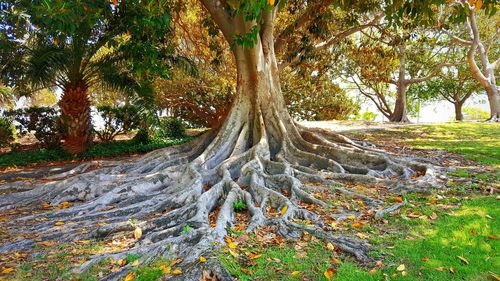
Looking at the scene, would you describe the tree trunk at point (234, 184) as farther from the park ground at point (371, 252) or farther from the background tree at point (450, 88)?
the background tree at point (450, 88)

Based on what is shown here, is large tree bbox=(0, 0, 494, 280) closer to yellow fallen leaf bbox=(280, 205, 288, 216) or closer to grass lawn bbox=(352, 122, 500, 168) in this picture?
yellow fallen leaf bbox=(280, 205, 288, 216)

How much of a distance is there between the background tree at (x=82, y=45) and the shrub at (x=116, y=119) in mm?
1514

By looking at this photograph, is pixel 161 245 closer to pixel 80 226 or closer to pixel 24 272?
pixel 24 272

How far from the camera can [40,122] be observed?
44.4 feet

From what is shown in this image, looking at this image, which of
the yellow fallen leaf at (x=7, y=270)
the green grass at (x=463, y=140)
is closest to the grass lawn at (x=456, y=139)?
the green grass at (x=463, y=140)

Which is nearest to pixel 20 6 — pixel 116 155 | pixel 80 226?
pixel 80 226

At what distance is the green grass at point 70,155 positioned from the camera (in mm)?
11391

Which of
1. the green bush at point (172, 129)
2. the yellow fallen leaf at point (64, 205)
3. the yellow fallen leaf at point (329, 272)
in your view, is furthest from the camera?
the green bush at point (172, 129)

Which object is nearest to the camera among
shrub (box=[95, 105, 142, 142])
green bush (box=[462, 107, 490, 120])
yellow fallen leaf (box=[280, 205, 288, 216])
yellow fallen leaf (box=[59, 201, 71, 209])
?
yellow fallen leaf (box=[280, 205, 288, 216])

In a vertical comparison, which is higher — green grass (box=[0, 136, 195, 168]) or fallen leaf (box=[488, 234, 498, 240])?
green grass (box=[0, 136, 195, 168])

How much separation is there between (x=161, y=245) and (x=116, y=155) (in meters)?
9.27

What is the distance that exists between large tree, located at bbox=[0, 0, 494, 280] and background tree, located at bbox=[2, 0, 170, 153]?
171 centimetres

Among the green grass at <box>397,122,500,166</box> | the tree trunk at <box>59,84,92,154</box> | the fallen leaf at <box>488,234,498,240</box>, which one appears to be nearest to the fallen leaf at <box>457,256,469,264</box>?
the fallen leaf at <box>488,234,498,240</box>

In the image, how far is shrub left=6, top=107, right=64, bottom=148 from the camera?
1322 cm
